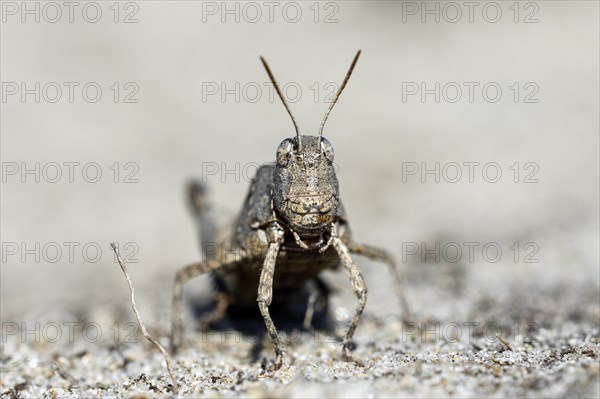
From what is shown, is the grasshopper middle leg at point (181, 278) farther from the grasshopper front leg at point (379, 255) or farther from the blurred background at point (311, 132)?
the blurred background at point (311, 132)

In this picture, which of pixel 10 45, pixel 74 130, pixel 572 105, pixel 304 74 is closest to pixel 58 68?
pixel 10 45

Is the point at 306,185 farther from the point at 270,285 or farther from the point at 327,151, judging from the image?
the point at 270,285

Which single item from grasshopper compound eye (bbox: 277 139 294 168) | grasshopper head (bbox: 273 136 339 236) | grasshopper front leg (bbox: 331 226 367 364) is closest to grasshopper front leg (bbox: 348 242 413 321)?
grasshopper front leg (bbox: 331 226 367 364)

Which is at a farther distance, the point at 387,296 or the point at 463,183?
the point at 463,183

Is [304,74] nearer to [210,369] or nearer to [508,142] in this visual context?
[508,142]

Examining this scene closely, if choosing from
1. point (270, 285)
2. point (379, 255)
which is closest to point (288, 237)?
point (270, 285)

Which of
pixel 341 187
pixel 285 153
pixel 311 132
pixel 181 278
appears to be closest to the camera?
pixel 285 153
